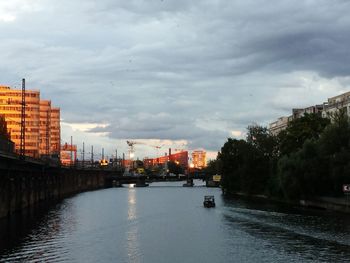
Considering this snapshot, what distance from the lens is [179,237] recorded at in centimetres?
8575

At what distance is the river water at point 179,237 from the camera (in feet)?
222

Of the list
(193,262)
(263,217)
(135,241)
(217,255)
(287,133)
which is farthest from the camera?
(287,133)

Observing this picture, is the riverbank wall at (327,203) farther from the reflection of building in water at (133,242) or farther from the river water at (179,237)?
the reflection of building in water at (133,242)

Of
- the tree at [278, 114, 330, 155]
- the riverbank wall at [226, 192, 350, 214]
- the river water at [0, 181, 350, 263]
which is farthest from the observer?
the tree at [278, 114, 330, 155]

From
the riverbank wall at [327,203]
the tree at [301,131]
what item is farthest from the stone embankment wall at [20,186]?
the tree at [301,131]

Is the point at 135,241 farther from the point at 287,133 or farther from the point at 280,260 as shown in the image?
the point at 287,133

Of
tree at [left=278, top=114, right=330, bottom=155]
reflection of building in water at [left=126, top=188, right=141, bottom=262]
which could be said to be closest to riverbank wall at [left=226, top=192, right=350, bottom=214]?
tree at [left=278, top=114, right=330, bottom=155]

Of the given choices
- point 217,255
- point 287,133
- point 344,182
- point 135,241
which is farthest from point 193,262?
point 287,133

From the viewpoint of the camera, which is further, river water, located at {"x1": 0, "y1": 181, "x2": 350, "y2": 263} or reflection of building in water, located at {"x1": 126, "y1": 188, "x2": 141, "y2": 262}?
reflection of building in water, located at {"x1": 126, "y1": 188, "x2": 141, "y2": 262}

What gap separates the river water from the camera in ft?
222

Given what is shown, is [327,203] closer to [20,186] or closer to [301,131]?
[301,131]

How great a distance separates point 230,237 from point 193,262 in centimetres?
2135

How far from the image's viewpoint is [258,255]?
67.7 meters

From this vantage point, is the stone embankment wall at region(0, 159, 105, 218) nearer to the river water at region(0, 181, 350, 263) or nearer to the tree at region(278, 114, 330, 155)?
the river water at region(0, 181, 350, 263)
